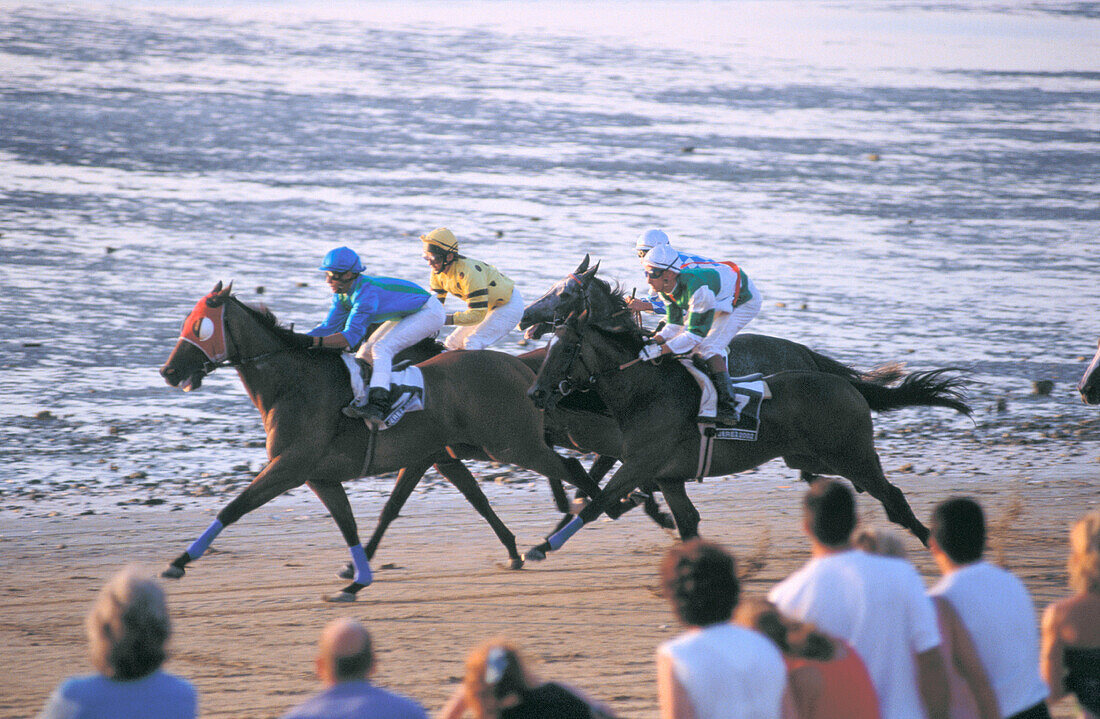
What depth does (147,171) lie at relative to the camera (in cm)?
2694

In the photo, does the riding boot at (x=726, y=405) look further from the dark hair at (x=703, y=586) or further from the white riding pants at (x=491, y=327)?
Answer: the dark hair at (x=703, y=586)

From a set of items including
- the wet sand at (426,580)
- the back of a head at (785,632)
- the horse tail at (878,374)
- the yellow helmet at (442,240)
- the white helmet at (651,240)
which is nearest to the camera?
the back of a head at (785,632)

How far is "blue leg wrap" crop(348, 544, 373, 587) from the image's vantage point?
861 cm

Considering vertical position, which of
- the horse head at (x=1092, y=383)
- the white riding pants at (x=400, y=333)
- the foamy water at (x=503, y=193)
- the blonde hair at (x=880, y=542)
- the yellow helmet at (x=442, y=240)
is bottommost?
the foamy water at (x=503, y=193)

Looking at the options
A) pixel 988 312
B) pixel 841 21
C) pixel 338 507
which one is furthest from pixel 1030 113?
pixel 338 507

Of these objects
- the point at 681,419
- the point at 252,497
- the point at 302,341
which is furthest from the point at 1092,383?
the point at 252,497

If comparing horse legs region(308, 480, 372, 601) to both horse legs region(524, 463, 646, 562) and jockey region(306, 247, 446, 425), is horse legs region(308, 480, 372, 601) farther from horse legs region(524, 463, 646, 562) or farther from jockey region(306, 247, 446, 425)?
horse legs region(524, 463, 646, 562)

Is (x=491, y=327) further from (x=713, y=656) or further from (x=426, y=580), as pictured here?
(x=713, y=656)

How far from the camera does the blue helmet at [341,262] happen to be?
358 inches

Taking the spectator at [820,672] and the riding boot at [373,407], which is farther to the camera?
the riding boot at [373,407]

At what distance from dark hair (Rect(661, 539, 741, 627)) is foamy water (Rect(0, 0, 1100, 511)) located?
768 cm

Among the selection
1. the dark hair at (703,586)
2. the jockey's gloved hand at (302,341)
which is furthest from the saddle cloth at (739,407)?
the dark hair at (703,586)

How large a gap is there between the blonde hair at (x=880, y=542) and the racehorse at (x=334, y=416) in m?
4.55

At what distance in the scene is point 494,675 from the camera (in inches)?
154
